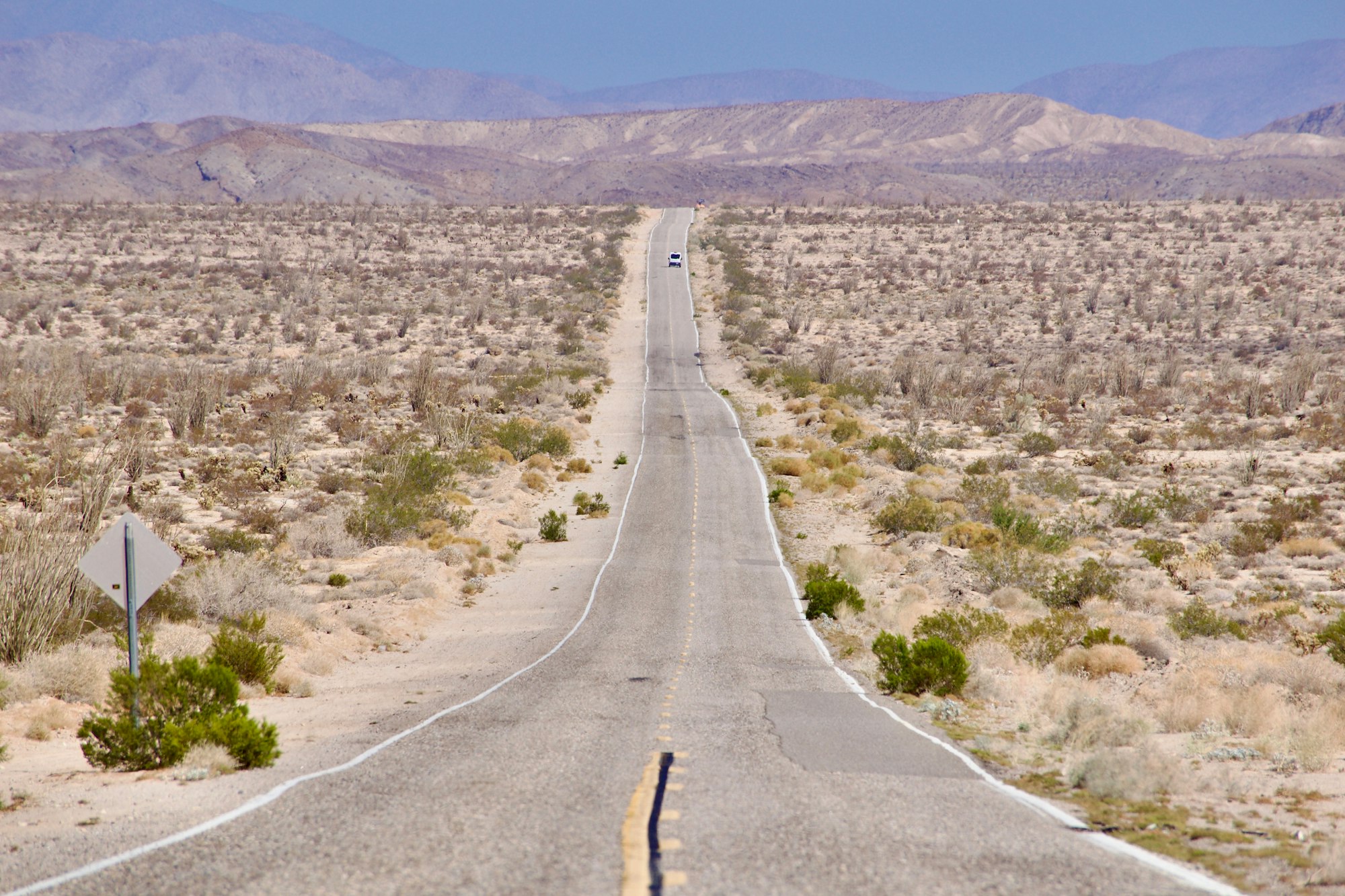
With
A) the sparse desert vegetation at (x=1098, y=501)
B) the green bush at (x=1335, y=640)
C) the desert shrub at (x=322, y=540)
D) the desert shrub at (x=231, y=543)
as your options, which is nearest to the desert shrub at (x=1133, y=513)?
the sparse desert vegetation at (x=1098, y=501)

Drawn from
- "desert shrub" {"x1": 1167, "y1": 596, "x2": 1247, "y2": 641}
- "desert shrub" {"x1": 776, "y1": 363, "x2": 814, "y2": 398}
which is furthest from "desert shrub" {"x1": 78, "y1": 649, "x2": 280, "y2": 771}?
"desert shrub" {"x1": 776, "y1": 363, "x2": 814, "y2": 398}

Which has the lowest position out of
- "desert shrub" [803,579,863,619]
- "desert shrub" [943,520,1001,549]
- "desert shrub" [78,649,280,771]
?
"desert shrub" [803,579,863,619]

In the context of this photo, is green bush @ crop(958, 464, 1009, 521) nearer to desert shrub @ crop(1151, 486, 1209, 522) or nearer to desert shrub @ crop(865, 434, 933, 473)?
desert shrub @ crop(865, 434, 933, 473)

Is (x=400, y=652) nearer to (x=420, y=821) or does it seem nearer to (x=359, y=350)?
(x=420, y=821)

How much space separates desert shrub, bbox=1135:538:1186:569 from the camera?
69.3 feet

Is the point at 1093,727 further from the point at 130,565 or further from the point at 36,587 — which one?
the point at 36,587

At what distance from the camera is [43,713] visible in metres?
11.4

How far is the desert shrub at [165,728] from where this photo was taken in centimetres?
927

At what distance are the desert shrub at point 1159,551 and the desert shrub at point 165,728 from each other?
18.4 metres

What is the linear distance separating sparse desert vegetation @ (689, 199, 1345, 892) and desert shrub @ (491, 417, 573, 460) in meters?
7.37

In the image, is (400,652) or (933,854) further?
(400,652)

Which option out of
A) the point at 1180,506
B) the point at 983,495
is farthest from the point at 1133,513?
the point at 983,495

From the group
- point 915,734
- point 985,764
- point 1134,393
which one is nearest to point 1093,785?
point 985,764

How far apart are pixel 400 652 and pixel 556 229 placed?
79.9 m
